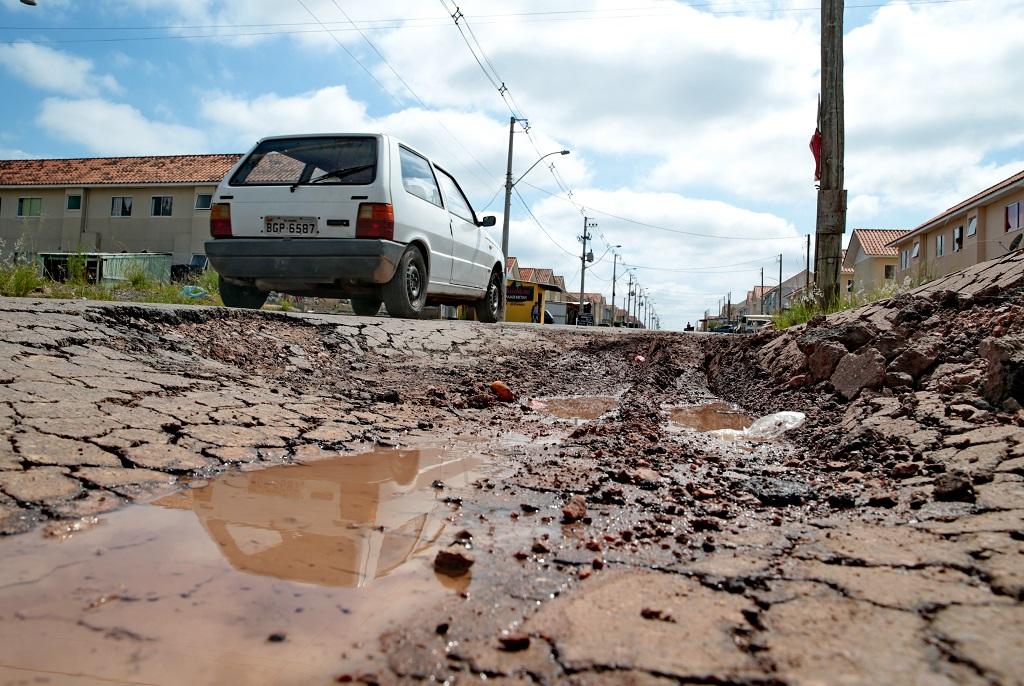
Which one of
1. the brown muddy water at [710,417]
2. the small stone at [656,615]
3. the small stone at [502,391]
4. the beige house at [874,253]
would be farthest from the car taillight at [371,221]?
the beige house at [874,253]

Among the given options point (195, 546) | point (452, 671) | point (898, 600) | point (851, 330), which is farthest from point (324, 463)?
point (851, 330)

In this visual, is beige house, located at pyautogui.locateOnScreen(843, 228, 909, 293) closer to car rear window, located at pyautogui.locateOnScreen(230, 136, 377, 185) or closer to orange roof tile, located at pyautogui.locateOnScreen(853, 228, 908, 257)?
orange roof tile, located at pyautogui.locateOnScreen(853, 228, 908, 257)

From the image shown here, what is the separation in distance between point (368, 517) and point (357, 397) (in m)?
2.04

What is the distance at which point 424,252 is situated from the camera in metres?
6.30

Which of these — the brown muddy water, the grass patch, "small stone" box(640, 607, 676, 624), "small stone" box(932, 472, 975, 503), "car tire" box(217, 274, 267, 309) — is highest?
the grass patch

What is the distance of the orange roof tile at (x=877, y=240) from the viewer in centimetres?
3947

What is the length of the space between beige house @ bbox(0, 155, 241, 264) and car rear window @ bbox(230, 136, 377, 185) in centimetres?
2627

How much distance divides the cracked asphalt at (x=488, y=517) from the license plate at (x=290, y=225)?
3.68 ft

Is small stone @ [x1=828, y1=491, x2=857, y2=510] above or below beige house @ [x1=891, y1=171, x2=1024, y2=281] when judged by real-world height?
below

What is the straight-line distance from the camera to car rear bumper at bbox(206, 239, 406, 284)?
5.54 meters

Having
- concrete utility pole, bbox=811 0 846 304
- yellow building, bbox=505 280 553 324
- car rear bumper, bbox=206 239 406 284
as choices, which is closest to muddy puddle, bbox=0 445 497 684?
car rear bumper, bbox=206 239 406 284

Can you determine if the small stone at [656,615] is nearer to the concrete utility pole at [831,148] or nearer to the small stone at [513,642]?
the small stone at [513,642]

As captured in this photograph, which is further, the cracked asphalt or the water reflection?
the water reflection

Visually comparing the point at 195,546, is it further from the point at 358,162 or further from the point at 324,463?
the point at 358,162
